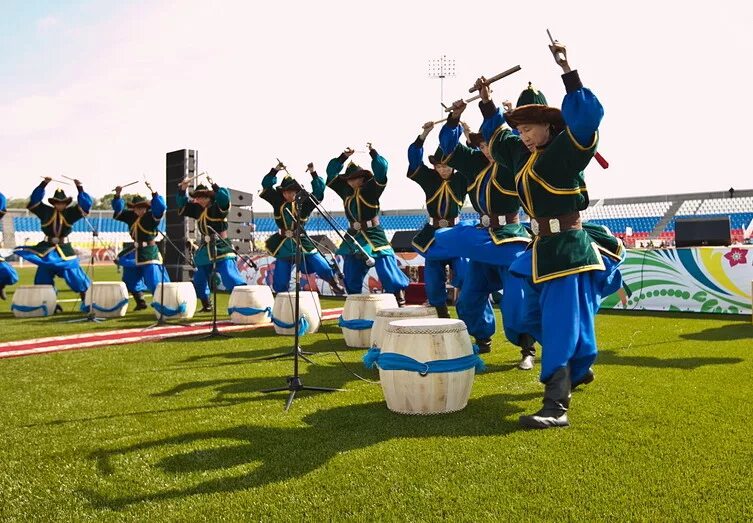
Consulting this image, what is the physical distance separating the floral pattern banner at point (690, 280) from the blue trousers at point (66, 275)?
9284 millimetres

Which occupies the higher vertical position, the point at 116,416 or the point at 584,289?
the point at 584,289

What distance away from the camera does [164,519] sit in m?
2.70

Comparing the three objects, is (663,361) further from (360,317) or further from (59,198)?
(59,198)

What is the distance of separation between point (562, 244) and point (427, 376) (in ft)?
3.83

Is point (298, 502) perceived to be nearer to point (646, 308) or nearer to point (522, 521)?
point (522, 521)

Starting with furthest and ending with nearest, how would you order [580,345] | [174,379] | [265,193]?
1. [265,193]
2. [174,379]
3. [580,345]

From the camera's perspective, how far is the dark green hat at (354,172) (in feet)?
29.7

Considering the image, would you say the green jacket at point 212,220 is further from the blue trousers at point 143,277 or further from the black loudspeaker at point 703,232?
the black loudspeaker at point 703,232

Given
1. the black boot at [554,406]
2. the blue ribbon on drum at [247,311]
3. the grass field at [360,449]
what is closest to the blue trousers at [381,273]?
the blue ribbon on drum at [247,311]

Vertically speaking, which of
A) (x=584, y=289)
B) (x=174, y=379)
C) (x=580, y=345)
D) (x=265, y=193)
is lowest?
(x=174, y=379)

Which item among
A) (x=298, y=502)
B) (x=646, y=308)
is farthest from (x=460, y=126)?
(x=646, y=308)

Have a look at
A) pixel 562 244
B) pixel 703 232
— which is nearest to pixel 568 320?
pixel 562 244

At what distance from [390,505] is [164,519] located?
3.01 ft

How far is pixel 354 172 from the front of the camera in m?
9.10
